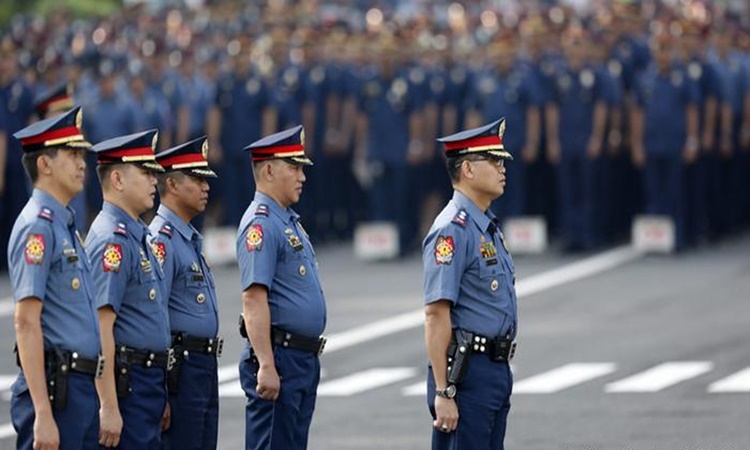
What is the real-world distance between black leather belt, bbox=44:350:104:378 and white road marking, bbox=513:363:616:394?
7086mm

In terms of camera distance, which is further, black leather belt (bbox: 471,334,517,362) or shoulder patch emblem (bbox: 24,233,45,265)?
black leather belt (bbox: 471,334,517,362)

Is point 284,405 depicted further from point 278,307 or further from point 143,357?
point 143,357

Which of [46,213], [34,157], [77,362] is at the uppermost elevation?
[34,157]

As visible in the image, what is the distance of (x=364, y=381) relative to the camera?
16688 mm

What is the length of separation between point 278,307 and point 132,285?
1.11 metres

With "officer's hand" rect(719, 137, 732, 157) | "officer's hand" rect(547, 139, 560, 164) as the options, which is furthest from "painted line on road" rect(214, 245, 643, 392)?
"officer's hand" rect(719, 137, 732, 157)

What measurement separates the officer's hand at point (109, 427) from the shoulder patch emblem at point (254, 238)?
1529 millimetres

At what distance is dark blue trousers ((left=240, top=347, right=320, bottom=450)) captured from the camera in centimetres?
1071

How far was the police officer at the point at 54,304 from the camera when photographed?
348 inches

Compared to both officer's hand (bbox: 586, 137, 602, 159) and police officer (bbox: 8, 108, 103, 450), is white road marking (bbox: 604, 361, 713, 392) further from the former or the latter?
officer's hand (bbox: 586, 137, 602, 159)

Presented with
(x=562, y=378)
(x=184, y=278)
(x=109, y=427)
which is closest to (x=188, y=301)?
(x=184, y=278)

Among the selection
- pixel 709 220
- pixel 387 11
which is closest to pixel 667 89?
pixel 709 220

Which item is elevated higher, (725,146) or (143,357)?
(143,357)

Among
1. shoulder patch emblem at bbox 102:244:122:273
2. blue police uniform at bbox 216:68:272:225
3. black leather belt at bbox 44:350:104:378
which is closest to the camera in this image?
black leather belt at bbox 44:350:104:378
